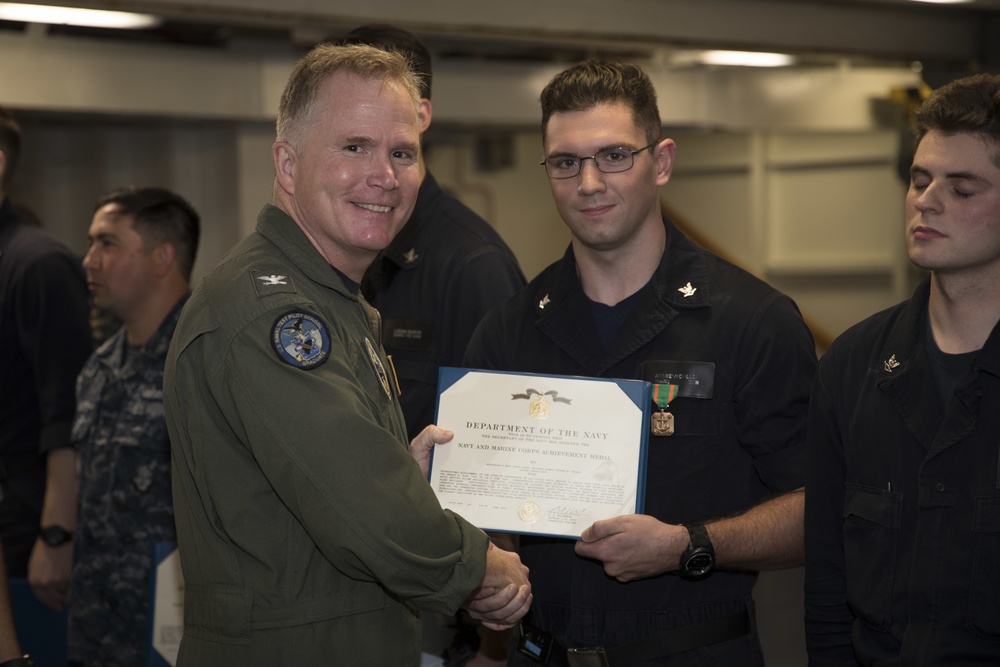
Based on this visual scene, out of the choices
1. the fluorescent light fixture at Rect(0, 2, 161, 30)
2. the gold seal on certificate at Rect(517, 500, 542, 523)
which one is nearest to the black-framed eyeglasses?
the gold seal on certificate at Rect(517, 500, 542, 523)

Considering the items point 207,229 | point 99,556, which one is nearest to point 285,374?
point 99,556

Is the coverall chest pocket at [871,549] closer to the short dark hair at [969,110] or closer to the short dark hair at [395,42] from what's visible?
the short dark hair at [969,110]

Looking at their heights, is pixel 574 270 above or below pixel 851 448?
above

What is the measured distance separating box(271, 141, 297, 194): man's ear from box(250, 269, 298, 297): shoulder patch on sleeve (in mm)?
218

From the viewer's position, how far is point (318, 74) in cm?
195

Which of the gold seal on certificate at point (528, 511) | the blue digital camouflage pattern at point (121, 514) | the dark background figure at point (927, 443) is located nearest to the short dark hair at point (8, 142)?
the blue digital camouflage pattern at point (121, 514)

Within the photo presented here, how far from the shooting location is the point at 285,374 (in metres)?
1.73

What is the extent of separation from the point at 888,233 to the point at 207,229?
515 cm

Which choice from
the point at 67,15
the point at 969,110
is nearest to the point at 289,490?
the point at 969,110

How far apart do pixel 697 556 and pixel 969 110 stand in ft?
3.21

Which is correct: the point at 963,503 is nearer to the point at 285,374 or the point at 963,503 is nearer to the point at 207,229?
the point at 285,374

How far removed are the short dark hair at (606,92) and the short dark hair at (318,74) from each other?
0.53 m

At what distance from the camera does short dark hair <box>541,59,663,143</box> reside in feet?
7.94

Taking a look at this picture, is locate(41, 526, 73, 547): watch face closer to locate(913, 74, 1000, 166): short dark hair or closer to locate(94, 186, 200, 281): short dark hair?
locate(94, 186, 200, 281): short dark hair
